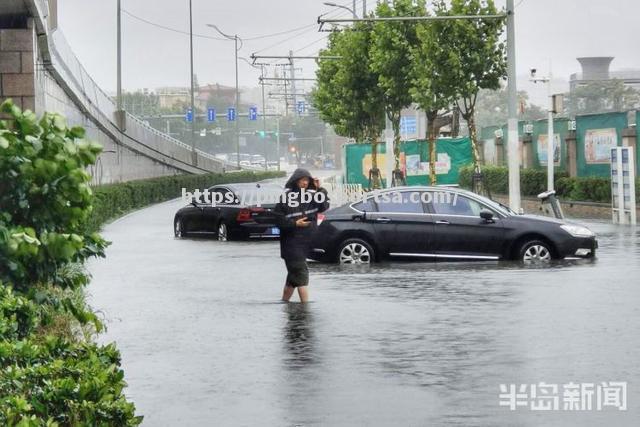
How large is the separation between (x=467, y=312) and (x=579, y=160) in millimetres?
34175

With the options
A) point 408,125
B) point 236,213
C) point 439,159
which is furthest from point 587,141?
point 408,125

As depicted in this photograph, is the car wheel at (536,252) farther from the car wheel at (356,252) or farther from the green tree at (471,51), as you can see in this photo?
the green tree at (471,51)

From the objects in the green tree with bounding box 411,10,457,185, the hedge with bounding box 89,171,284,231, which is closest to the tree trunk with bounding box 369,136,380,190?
the hedge with bounding box 89,171,284,231

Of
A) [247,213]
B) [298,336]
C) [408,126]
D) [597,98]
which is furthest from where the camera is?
[597,98]

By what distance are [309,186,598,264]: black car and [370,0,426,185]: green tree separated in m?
33.0

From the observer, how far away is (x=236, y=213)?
111 ft

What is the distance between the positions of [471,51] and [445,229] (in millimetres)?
25991

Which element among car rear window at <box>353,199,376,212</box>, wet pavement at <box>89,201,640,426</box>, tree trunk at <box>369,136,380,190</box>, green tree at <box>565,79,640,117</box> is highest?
green tree at <box>565,79,640,117</box>

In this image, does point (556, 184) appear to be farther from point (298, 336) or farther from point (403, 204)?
point (298, 336)

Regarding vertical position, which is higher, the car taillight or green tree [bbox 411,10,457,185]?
green tree [bbox 411,10,457,185]

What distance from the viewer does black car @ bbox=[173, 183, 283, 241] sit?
33688 millimetres

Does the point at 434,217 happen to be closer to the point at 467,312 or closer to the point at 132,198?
the point at 467,312

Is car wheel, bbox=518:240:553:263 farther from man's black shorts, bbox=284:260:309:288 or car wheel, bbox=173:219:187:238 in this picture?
car wheel, bbox=173:219:187:238

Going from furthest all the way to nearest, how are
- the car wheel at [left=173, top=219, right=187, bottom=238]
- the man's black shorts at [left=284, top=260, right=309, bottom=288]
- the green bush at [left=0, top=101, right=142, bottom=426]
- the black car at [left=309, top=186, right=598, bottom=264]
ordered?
the car wheel at [left=173, top=219, right=187, bottom=238], the black car at [left=309, top=186, right=598, bottom=264], the man's black shorts at [left=284, top=260, right=309, bottom=288], the green bush at [left=0, top=101, right=142, bottom=426]
